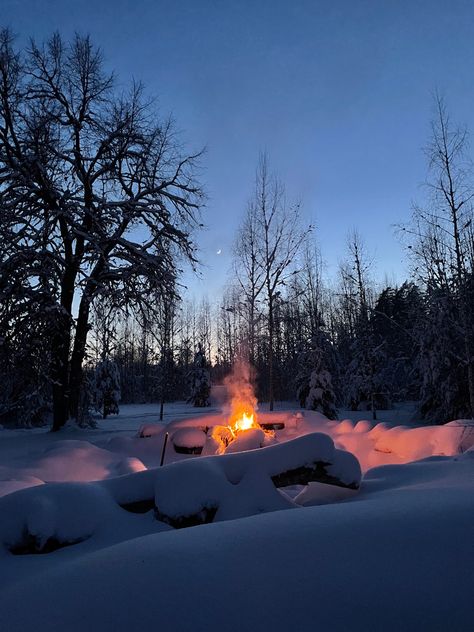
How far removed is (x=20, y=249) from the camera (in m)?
11.8

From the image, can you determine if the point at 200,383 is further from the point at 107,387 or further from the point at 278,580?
the point at 278,580

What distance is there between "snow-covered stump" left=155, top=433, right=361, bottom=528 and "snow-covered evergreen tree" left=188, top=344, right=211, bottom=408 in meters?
33.6

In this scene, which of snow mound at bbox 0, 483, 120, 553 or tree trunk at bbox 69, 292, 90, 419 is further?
tree trunk at bbox 69, 292, 90, 419

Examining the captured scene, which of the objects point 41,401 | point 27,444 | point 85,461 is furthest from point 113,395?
point 85,461

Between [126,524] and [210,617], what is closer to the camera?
[210,617]

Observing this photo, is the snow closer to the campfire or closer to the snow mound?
the snow mound

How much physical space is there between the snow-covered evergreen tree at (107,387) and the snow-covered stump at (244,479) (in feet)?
86.6

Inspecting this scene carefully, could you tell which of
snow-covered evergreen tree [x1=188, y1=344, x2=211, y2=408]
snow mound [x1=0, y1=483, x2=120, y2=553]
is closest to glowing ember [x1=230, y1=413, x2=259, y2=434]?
snow mound [x1=0, y1=483, x2=120, y2=553]

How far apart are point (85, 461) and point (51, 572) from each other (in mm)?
5974

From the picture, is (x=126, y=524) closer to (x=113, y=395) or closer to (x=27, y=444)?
(x=27, y=444)

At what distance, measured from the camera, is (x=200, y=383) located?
37688 mm

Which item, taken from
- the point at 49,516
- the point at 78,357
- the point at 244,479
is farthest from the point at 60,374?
the point at 244,479

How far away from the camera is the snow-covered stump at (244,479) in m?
3.81

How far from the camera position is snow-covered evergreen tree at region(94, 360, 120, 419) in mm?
29766
